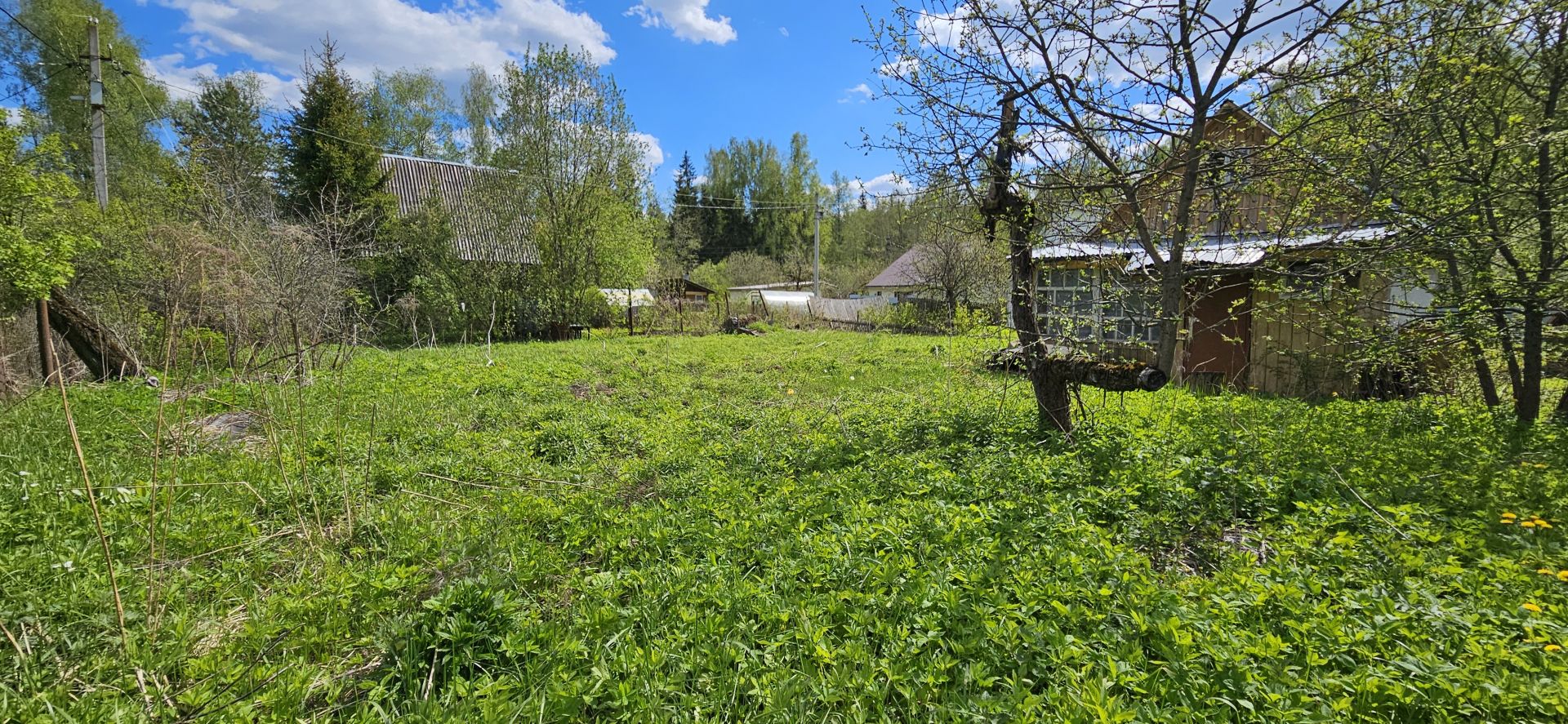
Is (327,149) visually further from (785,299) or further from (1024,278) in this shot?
(1024,278)

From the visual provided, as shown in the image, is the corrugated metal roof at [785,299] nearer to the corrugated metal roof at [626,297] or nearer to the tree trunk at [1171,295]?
the corrugated metal roof at [626,297]

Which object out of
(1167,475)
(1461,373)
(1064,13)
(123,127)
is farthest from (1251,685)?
(123,127)

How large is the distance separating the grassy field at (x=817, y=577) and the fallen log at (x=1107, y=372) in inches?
14.8

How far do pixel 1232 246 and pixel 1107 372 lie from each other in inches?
66.7

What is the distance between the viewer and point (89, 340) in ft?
27.3

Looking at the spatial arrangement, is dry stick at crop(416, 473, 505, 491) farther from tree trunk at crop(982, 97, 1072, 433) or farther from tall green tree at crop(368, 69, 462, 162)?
tall green tree at crop(368, 69, 462, 162)

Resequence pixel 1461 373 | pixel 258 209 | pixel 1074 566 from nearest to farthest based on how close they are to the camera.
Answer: pixel 1074 566, pixel 1461 373, pixel 258 209

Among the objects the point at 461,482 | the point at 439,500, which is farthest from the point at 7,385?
the point at 439,500

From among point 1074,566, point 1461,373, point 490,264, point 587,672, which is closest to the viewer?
point 587,672

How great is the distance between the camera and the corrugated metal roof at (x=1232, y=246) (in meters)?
4.48

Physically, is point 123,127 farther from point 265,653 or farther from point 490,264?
point 265,653

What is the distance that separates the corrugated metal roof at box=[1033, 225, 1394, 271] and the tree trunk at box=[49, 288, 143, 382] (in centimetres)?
1165

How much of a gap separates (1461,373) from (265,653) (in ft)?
33.6

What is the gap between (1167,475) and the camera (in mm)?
3668
